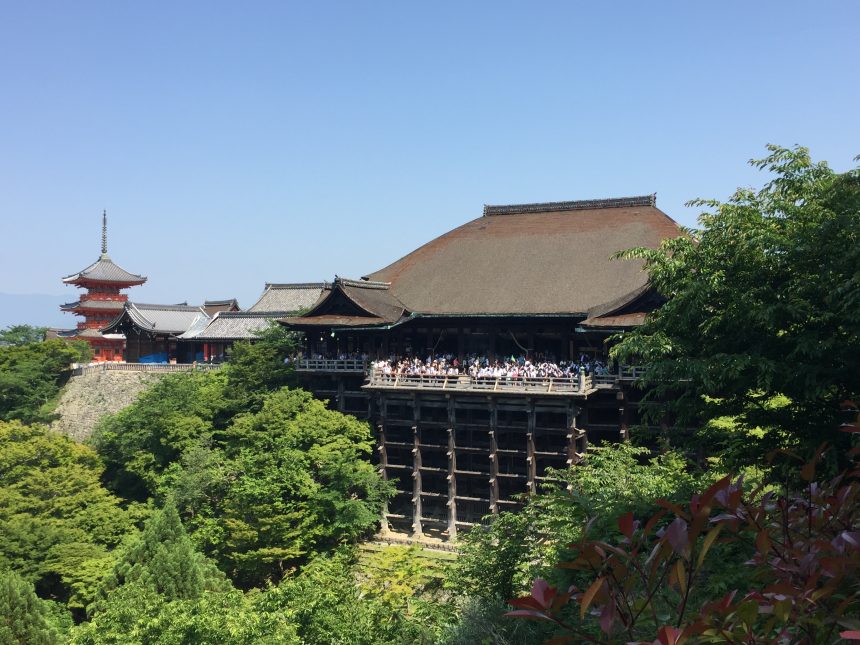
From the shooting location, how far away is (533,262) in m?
34.8

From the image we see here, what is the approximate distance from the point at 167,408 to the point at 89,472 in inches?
179

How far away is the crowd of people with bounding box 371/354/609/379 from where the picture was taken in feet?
96.8

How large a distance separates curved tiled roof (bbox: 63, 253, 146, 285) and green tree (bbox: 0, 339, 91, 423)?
37.5 ft

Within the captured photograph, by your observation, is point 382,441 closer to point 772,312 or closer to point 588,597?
point 772,312

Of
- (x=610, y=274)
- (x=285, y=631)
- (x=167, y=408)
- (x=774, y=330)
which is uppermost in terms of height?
(x=610, y=274)

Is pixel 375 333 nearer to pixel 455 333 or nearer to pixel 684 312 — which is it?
pixel 455 333

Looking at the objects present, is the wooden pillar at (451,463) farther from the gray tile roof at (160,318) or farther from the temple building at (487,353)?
the gray tile roof at (160,318)

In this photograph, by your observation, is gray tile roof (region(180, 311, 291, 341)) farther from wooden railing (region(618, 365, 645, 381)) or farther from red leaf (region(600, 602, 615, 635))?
red leaf (region(600, 602, 615, 635))

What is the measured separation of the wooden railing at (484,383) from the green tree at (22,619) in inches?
586

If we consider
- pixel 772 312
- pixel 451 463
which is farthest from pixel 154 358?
pixel 772 312

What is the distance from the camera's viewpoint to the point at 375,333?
119 ft

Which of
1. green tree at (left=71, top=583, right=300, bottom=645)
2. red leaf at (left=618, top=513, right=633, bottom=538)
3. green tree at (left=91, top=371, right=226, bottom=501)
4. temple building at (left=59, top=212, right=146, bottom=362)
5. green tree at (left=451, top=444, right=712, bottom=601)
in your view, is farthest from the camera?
temple building at (left=59, top=212, right=146, bottom=362)

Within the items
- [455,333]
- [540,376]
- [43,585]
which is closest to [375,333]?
[455,333]

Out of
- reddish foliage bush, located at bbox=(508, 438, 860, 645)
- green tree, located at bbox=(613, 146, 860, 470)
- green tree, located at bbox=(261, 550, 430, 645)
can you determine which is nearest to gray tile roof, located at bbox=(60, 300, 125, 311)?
green tree, located at bbox=(261, 550, 430, 645)
